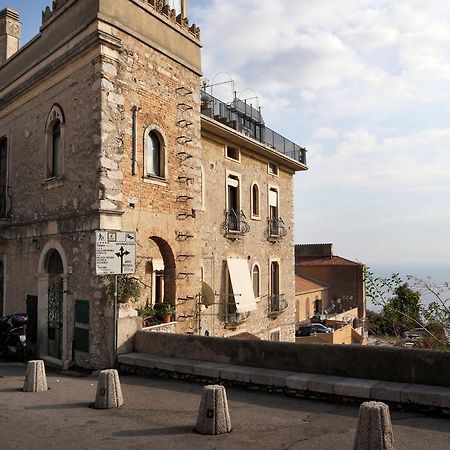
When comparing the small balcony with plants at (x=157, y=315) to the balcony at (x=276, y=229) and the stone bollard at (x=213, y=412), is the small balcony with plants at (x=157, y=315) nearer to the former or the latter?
the stone bollard at (x=213, y=412)

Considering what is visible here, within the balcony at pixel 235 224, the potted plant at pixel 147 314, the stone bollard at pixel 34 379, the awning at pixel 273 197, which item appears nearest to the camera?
the stone bollard at pixel 34 379

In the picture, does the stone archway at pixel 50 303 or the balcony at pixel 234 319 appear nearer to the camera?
the stone archway at pixel 50 303

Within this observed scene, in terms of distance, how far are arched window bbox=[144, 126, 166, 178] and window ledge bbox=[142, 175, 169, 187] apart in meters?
0.10

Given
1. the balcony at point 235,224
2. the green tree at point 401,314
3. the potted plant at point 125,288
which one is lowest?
the green tree at point 401,314

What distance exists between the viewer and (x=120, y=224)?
434 inches

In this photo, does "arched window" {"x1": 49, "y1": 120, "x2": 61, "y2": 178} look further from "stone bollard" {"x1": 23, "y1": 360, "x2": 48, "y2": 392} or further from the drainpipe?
"stone bollard" {"x1": 23, "y1": 360, "x2": 48, "y2": 392}

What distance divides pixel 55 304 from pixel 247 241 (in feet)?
30.2

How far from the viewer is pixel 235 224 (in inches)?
744

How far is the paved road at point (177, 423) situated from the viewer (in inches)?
227

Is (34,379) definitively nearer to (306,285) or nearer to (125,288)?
(125,288)

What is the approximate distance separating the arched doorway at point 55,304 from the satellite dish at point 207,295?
524cm

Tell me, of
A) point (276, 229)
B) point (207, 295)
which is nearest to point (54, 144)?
point (207, 295)

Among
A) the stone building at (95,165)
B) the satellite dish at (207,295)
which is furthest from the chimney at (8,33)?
the satellite dish at (207,295)

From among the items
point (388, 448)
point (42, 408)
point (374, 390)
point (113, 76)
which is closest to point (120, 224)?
point (113, 76)
